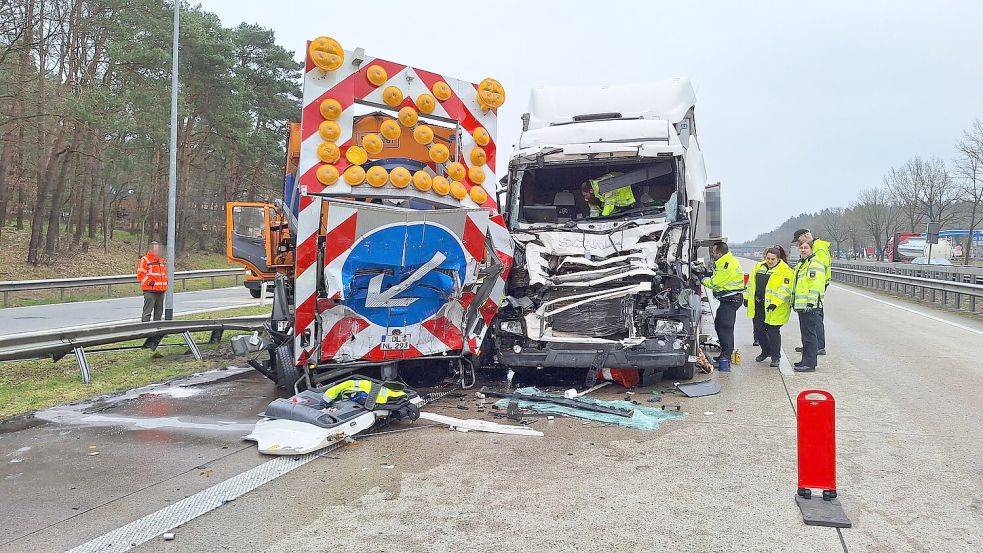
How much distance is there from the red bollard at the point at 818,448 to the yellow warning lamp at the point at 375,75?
4.13m

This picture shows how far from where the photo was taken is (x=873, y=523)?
360 cm

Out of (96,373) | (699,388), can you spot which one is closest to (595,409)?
(699,388)

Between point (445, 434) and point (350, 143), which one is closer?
point (445, 434)

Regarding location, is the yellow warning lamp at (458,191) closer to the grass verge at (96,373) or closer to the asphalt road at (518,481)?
the asphalt road at (518,481)

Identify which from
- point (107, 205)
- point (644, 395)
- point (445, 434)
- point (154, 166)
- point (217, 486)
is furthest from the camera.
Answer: point (107, 205)

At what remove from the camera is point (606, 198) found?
26.8ft

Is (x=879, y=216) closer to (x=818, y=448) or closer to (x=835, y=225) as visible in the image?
(x=835, y=225)

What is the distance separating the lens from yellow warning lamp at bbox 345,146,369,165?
581 centimetres

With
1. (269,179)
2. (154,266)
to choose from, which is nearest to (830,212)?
(269,179)

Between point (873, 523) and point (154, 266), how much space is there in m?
12.2

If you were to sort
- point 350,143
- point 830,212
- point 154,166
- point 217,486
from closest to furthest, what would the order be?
point 217,486, point 350,143, point 154,166, point 830,212

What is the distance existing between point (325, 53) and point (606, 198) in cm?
368

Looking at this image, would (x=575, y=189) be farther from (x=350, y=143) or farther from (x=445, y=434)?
(x=445, y=434)

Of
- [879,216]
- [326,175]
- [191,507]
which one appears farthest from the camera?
[879,216]
